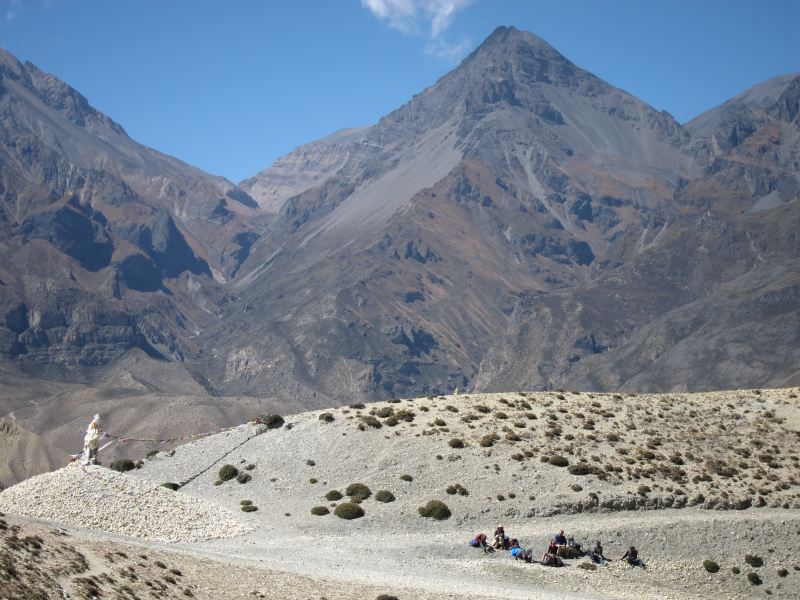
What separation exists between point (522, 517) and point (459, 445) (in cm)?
1209

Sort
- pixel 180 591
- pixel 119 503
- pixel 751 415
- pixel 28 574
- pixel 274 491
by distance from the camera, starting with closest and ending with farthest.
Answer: pixel 28 574
pixel 180 591
pixel 119 503
pixel 274 491
pixel 751 415

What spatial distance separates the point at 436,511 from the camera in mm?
76562

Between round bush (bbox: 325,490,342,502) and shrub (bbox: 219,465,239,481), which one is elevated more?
shrub (bbox: 219,465,239,481)

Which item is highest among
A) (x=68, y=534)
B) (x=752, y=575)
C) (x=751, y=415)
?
(x=751, y=415)

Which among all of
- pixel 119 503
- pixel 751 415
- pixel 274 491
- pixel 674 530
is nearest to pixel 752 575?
pixel 674 530

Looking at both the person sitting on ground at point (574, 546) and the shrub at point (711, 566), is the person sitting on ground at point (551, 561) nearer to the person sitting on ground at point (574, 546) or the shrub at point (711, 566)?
the person sitting on ground at point (574, 546)

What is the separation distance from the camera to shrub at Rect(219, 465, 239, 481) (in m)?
87.4

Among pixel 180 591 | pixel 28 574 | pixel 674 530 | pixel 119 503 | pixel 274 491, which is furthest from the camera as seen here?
pixel 274 491

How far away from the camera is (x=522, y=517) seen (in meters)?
76.4

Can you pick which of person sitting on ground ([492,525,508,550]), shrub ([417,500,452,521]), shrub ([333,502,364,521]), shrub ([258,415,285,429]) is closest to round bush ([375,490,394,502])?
shrub ([333,502,364,521])

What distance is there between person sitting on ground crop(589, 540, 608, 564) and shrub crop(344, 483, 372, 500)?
60.6 ft

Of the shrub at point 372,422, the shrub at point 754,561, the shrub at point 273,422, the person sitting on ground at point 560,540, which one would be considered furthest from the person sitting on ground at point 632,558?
the shrub at point 273,422

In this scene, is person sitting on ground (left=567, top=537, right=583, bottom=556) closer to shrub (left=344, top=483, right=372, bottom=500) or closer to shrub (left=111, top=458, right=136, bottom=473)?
shrub (left=344, top=483, right=372, bottom=500)

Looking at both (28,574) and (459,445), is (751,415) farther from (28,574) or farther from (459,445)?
(28,574)
